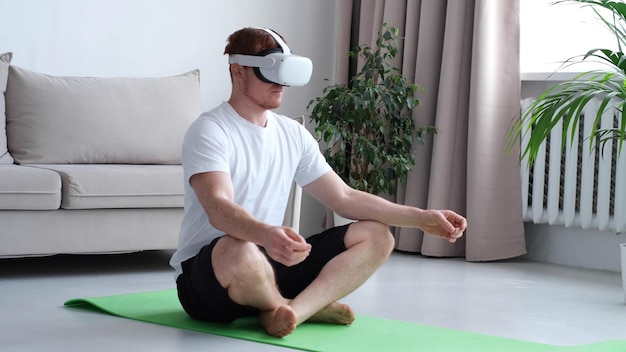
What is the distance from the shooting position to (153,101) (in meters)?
4.24

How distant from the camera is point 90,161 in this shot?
401 cm

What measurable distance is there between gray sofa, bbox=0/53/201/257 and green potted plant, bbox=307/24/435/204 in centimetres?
66

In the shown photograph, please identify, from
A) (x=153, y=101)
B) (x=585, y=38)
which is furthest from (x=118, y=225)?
(x=585, y=38)

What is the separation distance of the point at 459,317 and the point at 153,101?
183 cm

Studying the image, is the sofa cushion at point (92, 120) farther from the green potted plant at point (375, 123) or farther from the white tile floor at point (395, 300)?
the green potted plant at point (375, 123)

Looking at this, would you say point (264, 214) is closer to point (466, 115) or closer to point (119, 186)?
point (119, 186)

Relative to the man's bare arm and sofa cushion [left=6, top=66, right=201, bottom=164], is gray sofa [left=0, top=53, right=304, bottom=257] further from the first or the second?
the man's bare arm

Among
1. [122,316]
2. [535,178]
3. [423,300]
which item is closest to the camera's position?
[122,316]

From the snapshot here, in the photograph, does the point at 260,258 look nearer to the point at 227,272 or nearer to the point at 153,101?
the point at 227,272

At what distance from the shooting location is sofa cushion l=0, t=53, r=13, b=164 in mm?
3881

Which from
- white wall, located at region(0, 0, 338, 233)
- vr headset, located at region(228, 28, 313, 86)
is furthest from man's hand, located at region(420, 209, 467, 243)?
white wall, located at region(0, 0, 338, 233)

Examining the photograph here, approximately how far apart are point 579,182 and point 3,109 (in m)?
2.43

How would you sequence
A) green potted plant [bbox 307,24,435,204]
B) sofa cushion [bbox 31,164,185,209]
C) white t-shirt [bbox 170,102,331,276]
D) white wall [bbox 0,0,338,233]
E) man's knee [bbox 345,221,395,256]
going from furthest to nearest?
green potted plant [bbox 307,24,435,204]
white wall [bbox 0,0,338,233]
sofa cushion [bbox 31,164,185,209]
man's knee [bbox 345,221,395,256]
white t-shirt [bbox 170,102,331,276]

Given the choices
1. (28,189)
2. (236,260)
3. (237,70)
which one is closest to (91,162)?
(28,189)
